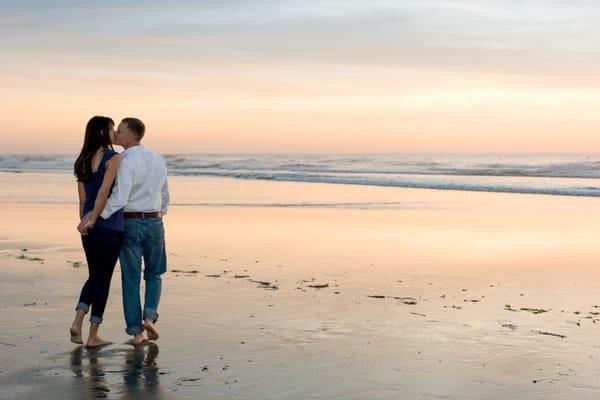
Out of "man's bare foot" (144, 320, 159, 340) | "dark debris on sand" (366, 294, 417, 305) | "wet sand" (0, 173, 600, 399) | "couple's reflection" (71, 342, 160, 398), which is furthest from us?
"dark debris on sand" (366, 294, 417, 305)

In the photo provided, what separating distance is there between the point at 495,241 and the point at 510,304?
212 inches

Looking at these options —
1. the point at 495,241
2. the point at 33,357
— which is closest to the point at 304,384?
the point at 33,357

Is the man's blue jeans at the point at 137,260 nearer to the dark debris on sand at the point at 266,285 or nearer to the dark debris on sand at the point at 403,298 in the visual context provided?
the dark debris on sand at the point at 266,285

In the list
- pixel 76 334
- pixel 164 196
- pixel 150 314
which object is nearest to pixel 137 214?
pixel 164 196

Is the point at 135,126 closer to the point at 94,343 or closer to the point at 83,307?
the point at 83,307

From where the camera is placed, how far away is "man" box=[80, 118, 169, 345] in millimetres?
6566

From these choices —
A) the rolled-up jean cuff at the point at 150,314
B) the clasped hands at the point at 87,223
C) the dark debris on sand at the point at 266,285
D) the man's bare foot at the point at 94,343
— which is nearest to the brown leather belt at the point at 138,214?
the clasped hands at the point at 87,223

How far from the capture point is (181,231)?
14648 millimetres

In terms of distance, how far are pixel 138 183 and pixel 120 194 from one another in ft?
0.69

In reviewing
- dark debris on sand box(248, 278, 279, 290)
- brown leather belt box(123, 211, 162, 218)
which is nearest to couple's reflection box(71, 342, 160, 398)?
brown leather belt box(123, 211, 162, 218)

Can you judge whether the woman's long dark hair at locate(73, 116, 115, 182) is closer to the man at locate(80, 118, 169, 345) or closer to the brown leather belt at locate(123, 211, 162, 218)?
the man at locate(80, 118, 169, 345)

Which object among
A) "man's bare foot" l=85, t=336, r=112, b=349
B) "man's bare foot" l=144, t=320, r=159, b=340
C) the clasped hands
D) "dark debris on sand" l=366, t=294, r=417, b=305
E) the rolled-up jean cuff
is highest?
the clasped hands

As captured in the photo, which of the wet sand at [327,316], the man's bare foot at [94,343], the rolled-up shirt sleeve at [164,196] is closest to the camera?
the wet sand at [327,316]

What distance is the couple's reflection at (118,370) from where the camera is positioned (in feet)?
17.4
